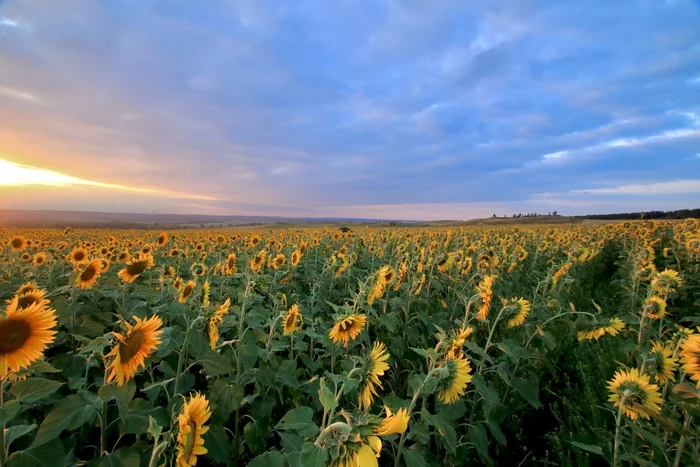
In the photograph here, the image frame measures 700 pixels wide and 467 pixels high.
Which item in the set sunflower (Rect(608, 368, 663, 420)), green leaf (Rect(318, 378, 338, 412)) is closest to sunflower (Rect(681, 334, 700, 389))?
sunflower (Rect(608, 368, 663, 420))

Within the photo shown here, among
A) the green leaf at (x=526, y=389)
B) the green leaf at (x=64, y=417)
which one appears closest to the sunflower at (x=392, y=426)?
the green leaf at (x=64, y=417)

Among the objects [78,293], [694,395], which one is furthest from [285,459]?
[78,293]

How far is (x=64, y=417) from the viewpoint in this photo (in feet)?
5.64

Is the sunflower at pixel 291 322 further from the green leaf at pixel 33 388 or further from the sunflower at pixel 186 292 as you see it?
the green leaf at pixel 33 388

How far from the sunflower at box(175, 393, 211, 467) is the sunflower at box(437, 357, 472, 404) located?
1.18 metres

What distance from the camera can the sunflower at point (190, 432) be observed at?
1319mm

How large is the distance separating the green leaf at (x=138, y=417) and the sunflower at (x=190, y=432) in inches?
21.9

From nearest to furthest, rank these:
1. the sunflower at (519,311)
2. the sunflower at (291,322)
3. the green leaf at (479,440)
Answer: the green leaf at (479,440), the sunflower at (291,322), the sunflower at (519,311)

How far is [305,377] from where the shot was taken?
3469mm

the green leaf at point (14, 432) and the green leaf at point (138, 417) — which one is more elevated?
the green leaf at point (14, 432)

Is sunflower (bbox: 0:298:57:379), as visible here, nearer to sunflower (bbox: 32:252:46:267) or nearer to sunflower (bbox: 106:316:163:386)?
sunflower (bbox: 106:316:163:386)

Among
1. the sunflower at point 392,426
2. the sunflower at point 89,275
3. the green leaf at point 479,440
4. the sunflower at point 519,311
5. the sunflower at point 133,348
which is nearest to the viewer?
the sunflower at point 392,426

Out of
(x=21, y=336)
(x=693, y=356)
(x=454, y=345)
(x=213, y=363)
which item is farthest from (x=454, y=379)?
(x=21, y=336)

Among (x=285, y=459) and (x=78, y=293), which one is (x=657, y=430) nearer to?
(x=285, y=459)
